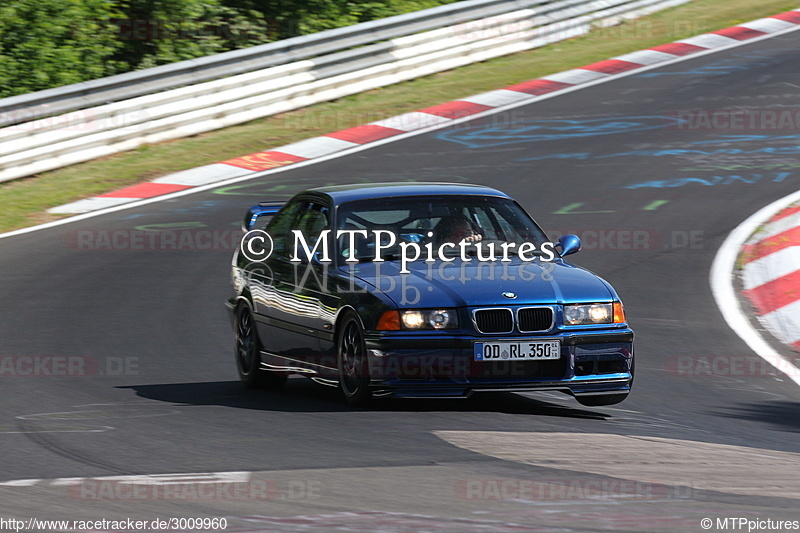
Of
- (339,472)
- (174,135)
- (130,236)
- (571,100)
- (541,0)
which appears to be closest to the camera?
(339,472)

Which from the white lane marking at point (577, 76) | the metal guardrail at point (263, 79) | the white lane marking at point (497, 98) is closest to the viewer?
the metal guardrail at point (263, 79)

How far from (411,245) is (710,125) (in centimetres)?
1142

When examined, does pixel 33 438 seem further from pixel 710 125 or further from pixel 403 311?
pixel 710 125

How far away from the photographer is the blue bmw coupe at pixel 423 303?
7473 mm

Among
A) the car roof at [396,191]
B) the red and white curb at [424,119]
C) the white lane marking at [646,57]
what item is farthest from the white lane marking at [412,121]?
the car roof at [396,191]

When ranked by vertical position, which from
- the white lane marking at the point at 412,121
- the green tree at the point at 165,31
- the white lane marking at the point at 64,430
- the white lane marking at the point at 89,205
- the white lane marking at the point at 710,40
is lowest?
the white lane marking at the point at 89,205

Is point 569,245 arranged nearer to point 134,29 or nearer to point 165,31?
point 165,31

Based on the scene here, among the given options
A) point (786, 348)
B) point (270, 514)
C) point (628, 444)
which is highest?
point (270, 514)

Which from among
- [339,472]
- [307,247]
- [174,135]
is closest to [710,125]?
[174,135]

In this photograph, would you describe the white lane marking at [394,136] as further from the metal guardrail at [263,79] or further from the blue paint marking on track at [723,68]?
the metal guardrail at [263,79]

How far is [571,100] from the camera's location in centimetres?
2011

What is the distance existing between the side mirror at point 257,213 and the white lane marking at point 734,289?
12.3 ft

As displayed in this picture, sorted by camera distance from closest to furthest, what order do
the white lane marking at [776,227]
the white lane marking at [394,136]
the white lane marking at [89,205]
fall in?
the white lane marking at [776,227]
the white lane marking at [394,136]
the white lane marking at [89,205]

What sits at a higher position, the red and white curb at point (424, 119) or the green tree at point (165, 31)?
the green tree at point (165, 31)
